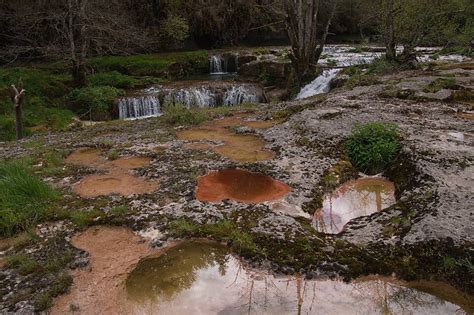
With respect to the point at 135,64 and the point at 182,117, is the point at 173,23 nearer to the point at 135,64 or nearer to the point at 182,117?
the point at 135,64

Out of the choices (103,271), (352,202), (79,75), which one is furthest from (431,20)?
(103,271)

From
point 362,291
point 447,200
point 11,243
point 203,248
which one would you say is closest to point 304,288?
point 362,291

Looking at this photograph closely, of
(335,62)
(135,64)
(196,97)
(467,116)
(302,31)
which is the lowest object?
(467,116)

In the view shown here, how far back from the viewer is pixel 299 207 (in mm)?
5434

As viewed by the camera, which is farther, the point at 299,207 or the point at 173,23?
the point at 173,23

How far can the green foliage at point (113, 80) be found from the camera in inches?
779

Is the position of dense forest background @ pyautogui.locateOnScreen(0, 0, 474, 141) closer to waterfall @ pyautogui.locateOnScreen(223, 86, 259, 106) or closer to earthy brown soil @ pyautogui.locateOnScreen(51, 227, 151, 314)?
waterfall @ pyautogui.locateOnScreen(223, 86, 259, 106)

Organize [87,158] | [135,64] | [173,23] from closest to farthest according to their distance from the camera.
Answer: [87,158]
[135,64]
[173,23]

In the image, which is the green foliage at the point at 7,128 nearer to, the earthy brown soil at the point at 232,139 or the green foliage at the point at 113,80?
the green foliage at the point at 113,80

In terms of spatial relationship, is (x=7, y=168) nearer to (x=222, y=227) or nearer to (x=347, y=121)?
(x=222, y=227)

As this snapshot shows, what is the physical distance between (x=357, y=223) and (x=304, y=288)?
1.44m

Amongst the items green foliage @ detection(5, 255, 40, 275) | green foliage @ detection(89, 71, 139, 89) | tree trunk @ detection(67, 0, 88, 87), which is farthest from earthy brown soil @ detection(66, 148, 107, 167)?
green foliage @ detection(89, 71, 139, 89)

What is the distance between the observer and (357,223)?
5.05 meters

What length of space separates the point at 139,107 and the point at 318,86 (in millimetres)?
8198
